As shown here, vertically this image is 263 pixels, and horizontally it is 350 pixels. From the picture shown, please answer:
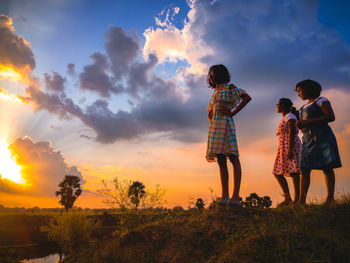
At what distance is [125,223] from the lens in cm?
599

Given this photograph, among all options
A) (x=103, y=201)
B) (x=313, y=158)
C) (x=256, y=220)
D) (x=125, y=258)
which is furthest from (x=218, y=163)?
(x=103, y=201)

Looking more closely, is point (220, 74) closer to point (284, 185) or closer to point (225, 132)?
point (225, 132)

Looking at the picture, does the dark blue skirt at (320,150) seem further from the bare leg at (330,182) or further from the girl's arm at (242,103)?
the girl's arm at (242,103)

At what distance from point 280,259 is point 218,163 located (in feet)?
6.77

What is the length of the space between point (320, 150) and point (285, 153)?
1.27 metres

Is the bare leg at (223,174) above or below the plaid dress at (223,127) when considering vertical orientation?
below

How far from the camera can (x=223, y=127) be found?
4391 millimetres

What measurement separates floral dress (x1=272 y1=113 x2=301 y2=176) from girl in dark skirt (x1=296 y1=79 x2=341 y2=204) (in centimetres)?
73

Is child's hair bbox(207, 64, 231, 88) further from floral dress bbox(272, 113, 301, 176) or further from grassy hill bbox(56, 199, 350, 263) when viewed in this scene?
grassy hill bbox(56, 199, 350, 263)

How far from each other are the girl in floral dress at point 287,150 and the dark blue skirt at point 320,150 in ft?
1.96

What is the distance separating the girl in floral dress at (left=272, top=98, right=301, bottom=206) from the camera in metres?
5.33

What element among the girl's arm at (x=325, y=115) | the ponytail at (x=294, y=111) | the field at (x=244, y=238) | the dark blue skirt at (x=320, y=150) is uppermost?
the ponytail at (x=294, y=111)

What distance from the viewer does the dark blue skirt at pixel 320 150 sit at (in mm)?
4254

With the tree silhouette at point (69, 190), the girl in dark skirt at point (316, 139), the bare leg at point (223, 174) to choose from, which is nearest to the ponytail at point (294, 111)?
the girl in dark skirt at point (316, 139)
